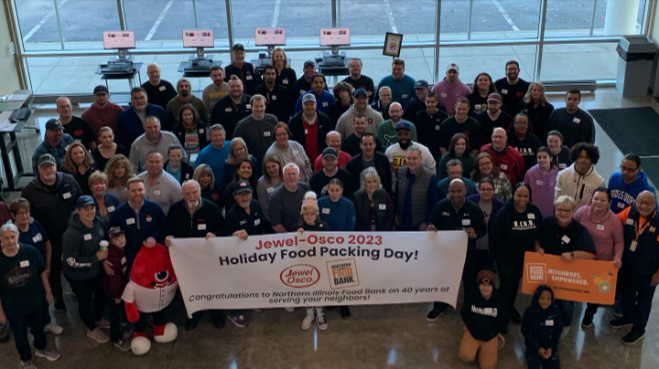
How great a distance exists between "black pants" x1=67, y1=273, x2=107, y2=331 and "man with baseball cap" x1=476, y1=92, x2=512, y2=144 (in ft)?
15.3

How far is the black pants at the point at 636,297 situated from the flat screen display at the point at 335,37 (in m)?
6.91

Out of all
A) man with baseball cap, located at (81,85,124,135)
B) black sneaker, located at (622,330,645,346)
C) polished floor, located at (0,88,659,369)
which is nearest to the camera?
polished floor, located at (0,88,659,369)

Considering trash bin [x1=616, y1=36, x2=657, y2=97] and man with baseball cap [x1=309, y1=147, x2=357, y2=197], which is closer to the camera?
man with baseball cap [x1=309, y1=147, x2=357, y2=197]

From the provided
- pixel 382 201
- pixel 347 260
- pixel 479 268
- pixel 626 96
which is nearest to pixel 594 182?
pixel 479 268

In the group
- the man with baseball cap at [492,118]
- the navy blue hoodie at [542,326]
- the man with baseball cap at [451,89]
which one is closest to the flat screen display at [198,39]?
the man with baseball cap at [451,89]

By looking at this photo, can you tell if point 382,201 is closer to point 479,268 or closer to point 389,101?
point 479,268

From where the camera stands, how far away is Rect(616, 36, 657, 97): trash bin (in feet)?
40.3

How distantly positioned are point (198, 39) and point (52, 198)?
5.93 metres

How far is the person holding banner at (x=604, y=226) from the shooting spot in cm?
620

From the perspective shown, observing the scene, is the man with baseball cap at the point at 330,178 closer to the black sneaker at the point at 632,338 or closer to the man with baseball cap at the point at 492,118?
the man with baseball cap at the point at 492,118

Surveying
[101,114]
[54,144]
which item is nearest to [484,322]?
[54,144]

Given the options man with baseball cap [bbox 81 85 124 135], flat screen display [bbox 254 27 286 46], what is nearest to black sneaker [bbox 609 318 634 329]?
man with baseball cap [bbox 81 85 124 135]

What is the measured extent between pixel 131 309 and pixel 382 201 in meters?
2.59

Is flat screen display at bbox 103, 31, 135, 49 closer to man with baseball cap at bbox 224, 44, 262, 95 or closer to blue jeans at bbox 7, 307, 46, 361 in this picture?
man with baseball cap at bbox 224, 44, 262, 95
